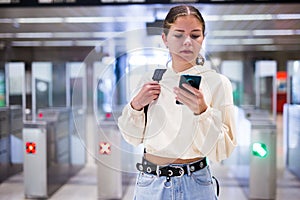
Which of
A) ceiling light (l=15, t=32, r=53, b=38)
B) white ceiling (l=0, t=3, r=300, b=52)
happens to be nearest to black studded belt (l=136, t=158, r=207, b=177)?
white ceiling (l=0, t=3, r=300, b=52)

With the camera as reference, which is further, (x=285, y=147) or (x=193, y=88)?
(x=285, y=147)

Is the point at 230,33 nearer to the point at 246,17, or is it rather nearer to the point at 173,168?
the point at 246,17

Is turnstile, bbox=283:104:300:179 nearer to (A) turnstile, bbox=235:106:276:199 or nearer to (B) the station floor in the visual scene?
(B) the station floor

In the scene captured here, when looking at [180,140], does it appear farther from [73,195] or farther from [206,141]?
[73,195]

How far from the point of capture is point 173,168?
3.73 ft

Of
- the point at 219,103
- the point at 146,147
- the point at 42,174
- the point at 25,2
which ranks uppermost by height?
the point at 25,2

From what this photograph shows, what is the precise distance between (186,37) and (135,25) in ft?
9.67

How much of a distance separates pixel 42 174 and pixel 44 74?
6.76 feet

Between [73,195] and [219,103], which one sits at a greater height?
[219,103]

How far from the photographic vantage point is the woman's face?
1112mm

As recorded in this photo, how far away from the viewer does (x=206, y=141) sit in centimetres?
106

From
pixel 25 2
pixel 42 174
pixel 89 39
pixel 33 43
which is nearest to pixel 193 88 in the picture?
pixel 25 2

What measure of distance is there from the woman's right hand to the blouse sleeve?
15 centimetres

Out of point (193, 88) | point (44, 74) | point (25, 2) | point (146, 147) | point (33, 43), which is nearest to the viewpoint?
point (193, 88)
